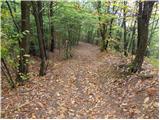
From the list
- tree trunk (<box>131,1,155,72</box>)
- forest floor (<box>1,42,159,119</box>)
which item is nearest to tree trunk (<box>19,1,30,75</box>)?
forest floor (<box>1,42,159,119</box>)

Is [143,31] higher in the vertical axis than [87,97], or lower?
higher

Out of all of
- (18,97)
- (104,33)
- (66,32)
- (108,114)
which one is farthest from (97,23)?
(108,114)

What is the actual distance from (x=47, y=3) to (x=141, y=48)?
44.8ft

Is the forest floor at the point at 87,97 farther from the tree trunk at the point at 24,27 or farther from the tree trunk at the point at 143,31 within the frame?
the tree trunk at the point at 24,27

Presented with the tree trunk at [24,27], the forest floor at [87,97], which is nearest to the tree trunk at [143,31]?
the forest floor at [87,97]

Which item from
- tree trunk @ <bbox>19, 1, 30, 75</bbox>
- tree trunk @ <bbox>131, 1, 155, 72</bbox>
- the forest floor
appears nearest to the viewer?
the forest floor

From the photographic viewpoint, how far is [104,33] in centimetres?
2458

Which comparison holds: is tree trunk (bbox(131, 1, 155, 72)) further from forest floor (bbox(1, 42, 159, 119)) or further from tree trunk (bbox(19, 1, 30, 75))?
tree trunk (bbox(19, 1, 30, 75))

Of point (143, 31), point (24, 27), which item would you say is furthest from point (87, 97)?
point (24, 27)

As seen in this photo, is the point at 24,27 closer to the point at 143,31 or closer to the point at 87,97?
the point at 87,97

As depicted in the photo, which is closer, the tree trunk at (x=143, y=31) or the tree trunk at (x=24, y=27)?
the tree trunk at (x=143, y=31)

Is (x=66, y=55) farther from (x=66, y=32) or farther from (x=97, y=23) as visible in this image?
(x=97, y=23)

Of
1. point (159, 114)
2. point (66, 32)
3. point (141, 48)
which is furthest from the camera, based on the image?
point (66, 32)

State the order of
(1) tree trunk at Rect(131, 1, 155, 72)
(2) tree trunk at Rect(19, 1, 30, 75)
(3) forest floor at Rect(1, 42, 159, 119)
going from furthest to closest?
(2) tree trunk at Rect(19, 1, 30, 75), (1) tree trunk at Rect(131, 1, 155, 72), (3) forest floor at Rect(1, 42, 159, 119)
